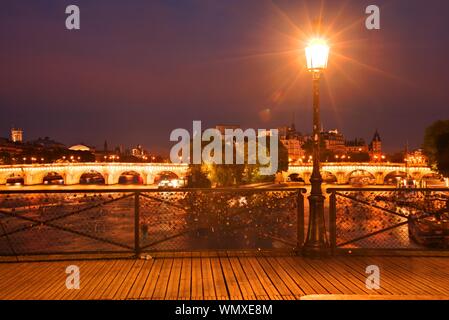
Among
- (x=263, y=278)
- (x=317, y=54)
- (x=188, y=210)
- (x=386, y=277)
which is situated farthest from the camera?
(x=188, y=210)

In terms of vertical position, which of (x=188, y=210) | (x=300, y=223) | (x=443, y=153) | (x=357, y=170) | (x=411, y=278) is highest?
(x=443, y=153)

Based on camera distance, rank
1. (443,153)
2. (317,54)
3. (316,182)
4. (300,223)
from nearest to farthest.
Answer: (300,223), (317,54), (316,182), (443,153)

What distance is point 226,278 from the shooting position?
26.8 ft

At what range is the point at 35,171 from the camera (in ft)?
409

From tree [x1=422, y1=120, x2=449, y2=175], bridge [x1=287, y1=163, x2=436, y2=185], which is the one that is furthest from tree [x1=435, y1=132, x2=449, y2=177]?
bridge [x1=287, y1=163, x2=436, y2=185]

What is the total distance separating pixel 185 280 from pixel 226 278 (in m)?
0.66

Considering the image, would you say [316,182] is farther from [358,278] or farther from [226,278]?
[226,278]

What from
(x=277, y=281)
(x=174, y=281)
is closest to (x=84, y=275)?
(x=174, y=281)

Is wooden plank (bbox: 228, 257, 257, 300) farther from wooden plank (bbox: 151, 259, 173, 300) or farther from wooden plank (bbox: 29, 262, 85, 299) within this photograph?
wooden plank (bbox: 29, 262, 85, 299)

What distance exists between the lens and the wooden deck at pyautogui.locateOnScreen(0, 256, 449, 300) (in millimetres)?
7328

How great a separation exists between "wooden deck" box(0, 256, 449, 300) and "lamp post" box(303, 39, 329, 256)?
0.36m

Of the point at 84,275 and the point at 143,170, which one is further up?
the point at 143,170

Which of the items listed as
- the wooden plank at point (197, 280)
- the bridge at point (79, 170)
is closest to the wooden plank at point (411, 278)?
the wooden plank at point (197, 280)
